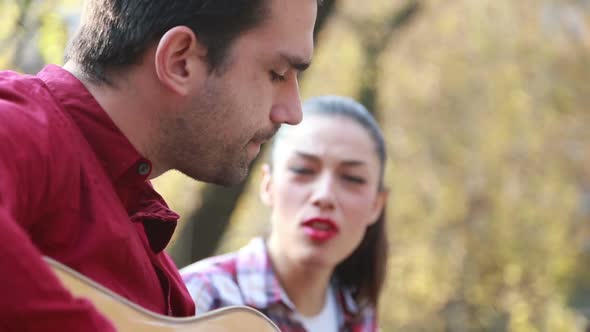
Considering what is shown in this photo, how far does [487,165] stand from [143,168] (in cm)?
867

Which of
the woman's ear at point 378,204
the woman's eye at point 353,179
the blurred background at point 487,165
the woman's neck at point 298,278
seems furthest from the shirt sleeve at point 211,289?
the blurred background at point 487,165

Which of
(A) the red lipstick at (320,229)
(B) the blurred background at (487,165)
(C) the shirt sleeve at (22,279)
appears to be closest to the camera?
(C) the shirt sleeve at (22,279)

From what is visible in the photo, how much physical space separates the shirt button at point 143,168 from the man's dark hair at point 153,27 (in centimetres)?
14

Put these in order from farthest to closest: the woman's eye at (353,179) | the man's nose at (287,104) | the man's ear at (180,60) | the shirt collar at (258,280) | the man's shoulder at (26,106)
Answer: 1. the woman's eye at (353,179)
2. the shirt collar at (258,280)
3. the man's nose at (287,104)
4. the man's ear at (180,60)
5. the man's shoulder at (26,106)

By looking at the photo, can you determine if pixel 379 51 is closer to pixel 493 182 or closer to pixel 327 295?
pixel 493 182

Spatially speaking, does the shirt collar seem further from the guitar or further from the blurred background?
the blurred background

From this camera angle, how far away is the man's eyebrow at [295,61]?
1.62 metres

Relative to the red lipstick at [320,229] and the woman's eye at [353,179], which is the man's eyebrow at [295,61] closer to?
the red lipstick at [320,229]

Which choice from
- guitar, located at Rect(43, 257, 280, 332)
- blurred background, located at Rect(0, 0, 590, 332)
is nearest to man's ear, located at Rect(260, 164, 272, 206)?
guitar, located at Rect(43, 257, 280, 332)

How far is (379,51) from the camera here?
8.83 metres

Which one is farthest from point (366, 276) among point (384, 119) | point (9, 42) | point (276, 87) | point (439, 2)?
point (384, 119)

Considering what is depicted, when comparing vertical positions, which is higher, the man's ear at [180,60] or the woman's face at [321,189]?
the man's ear at [180,60]

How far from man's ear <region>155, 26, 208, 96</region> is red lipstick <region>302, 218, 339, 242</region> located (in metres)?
1.29

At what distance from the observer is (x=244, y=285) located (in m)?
2.69
